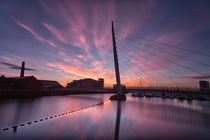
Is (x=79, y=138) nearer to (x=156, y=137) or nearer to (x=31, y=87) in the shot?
(x=156, y=137)

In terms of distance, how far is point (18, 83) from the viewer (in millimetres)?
60875

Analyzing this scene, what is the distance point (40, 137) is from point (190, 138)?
12349 mm

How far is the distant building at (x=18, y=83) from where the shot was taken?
183 feet

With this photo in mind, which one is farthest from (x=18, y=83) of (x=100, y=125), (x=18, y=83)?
(x=100, y=125)

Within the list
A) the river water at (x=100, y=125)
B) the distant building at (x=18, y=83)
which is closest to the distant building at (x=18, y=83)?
the distant building at (x=18, y=83)

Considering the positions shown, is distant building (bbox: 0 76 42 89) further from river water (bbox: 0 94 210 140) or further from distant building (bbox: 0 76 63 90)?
river water (bbox: 0 94 210 140)

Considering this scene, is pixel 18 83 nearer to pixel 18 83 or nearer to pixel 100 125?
pixel 18 83

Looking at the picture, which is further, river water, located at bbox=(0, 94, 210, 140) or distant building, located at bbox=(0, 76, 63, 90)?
distant building, located at bbox=(0, 76, 63, 90)

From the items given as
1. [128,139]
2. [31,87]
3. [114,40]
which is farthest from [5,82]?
[128,139]

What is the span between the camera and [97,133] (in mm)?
10234

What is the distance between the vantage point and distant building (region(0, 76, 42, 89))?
183ft

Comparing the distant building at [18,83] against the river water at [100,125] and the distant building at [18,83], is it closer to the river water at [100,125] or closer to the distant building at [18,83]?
the distant building at [18,83]

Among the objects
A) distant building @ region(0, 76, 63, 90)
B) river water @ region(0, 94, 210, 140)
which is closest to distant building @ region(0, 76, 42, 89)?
distant building @ region(0, 76, 63, 90)

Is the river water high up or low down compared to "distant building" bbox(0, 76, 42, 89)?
down
